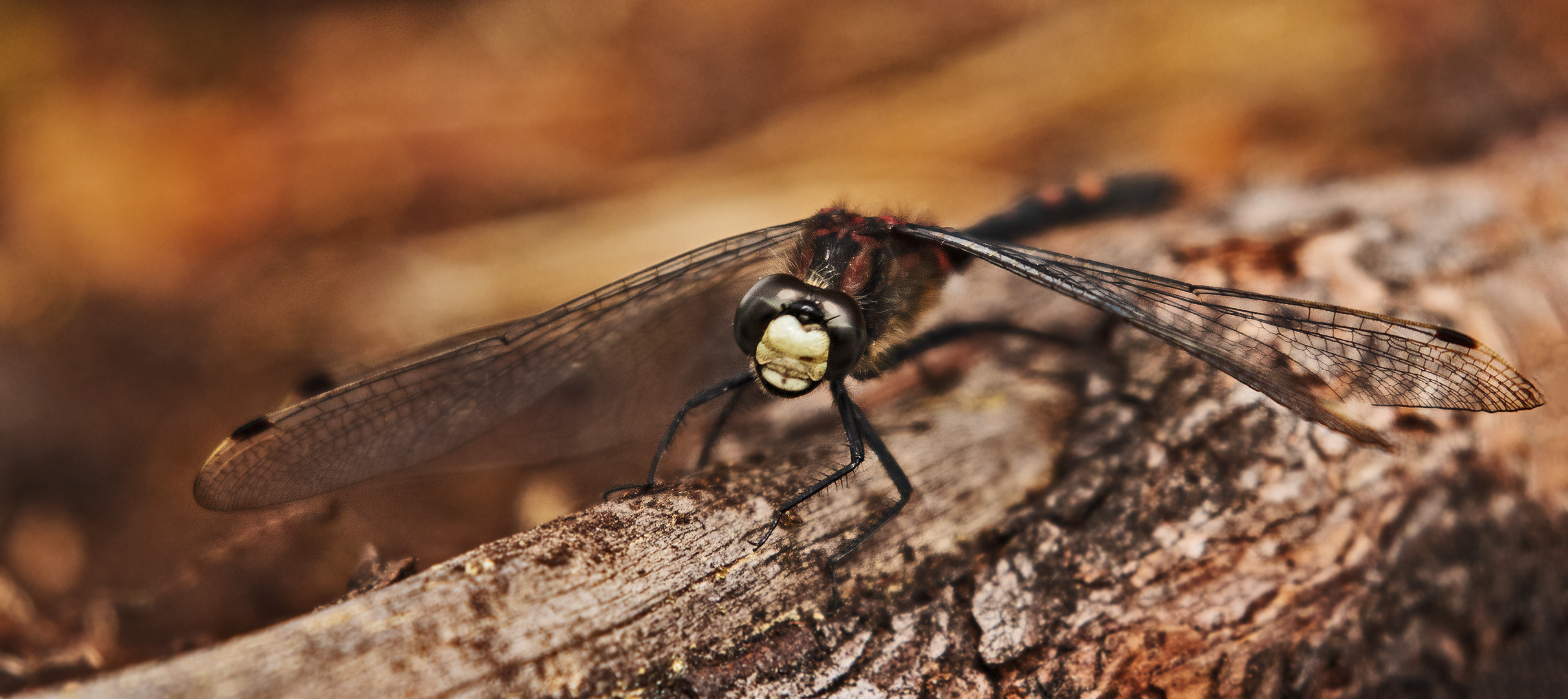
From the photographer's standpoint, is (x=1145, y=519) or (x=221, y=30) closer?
(x=1145, y=519)

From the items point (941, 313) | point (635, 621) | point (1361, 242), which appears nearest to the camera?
point (635, 621)

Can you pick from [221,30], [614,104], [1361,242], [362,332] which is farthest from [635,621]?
[221,30]

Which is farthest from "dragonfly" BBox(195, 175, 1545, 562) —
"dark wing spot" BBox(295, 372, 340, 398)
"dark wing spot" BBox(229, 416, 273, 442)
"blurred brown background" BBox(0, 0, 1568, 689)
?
"blurred brown background" BBox(0, 0, 1568, 689)

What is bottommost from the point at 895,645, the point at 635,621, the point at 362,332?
the point at 895,645

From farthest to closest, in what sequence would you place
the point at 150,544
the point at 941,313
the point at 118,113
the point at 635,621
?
the point at 118,113
the point at 150,544
the point at 941,313
the point at 635,621

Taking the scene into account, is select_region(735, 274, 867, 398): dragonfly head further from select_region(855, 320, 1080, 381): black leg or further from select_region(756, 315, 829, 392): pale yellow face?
select_region(855, 320, 1080, 381): black leg

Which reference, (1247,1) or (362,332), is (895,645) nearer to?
(362,332)
